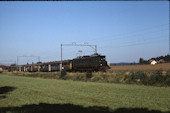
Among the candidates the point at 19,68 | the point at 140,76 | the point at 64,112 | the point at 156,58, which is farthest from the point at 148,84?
the point at 19,68

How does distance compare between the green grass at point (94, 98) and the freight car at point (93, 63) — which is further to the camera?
the freight car at point (93, 63)

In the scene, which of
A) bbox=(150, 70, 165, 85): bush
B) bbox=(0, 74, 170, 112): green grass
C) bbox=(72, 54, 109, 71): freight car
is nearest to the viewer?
bbox=(0, 74, 170, 112): green grass

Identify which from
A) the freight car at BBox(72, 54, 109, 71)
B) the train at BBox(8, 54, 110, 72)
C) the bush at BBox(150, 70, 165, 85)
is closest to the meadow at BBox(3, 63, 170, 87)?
the bush at BBox(150, 70, 165, 85)

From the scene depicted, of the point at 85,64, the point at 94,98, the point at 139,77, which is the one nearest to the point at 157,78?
the point at 139,77

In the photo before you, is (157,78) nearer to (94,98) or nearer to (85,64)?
(94,98)

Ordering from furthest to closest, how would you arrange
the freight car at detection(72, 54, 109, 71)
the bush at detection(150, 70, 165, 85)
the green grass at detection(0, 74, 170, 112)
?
the freight car at detection(72, 54, 109, 71) < the bush at detection(150, 70, 165, 85) < the green grass at detection(0, 74, 170, 112)

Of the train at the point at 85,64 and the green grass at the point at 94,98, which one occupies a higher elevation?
the train at the point at 85,64

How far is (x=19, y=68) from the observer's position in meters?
81.2

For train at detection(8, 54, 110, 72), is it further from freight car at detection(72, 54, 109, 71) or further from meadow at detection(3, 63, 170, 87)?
meadow at detection(3, 63, 170, 87)

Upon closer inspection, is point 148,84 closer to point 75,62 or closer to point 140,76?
point 140,76

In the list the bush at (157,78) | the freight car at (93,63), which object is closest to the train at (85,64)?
the freight car at (93,63)

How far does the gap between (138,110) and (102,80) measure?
67.3 ft

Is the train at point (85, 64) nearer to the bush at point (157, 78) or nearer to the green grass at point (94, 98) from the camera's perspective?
the bush at point (157, 78)

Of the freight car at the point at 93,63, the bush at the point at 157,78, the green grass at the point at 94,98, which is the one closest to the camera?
the green grass at the point at 94,98
